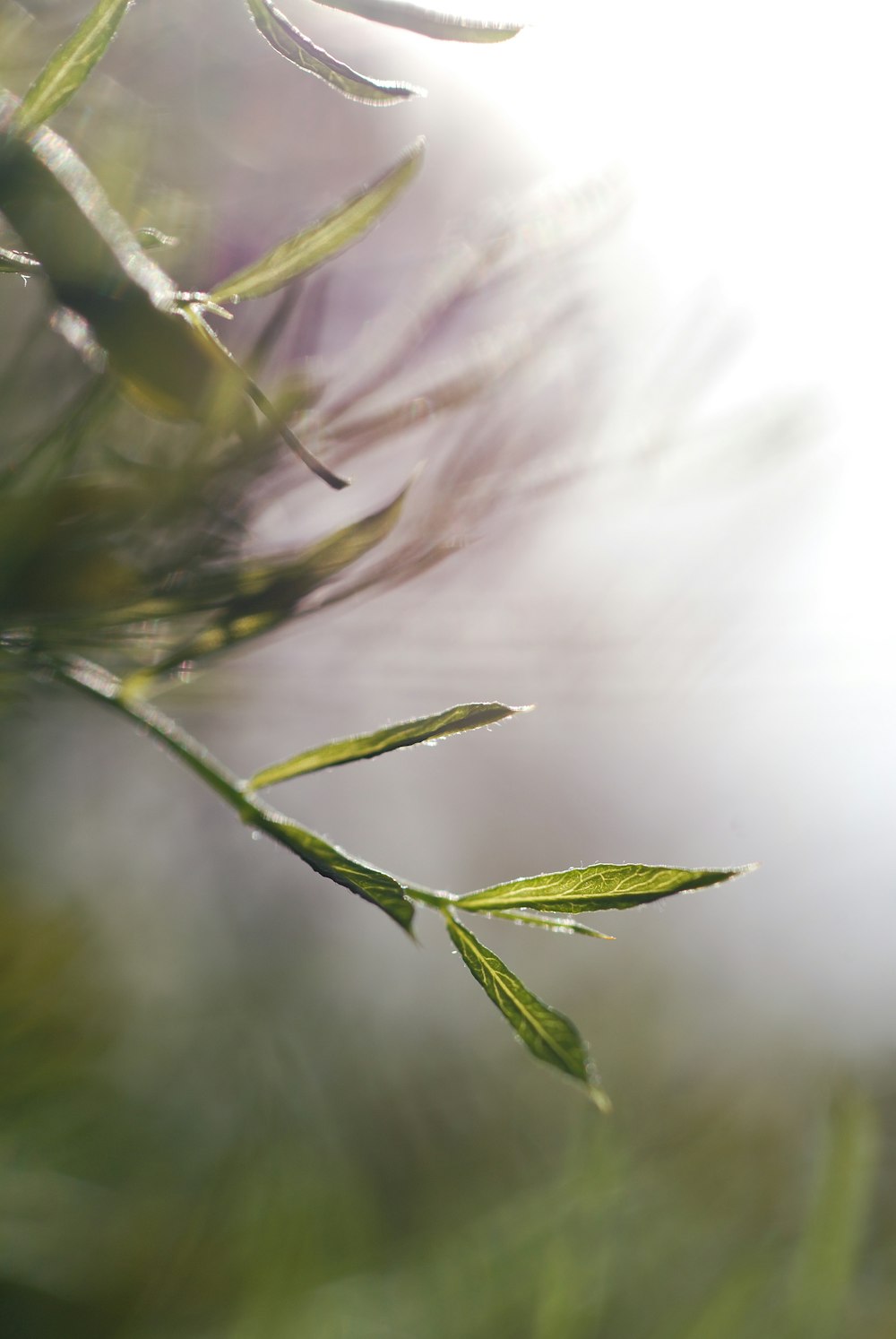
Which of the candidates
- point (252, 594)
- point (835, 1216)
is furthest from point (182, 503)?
point (835, 1216)

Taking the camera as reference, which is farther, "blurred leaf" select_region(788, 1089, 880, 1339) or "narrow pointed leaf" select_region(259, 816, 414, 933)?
"blurred leaf" select_region(788, 1089, 880, 1339)

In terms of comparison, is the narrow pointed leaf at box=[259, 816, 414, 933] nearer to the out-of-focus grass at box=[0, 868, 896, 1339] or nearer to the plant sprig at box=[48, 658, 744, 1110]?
the plant sprig at box=[48, 658, 744, 1110]

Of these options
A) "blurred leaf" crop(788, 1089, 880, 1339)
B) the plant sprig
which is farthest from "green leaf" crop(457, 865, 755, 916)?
"blurred leaf" crop(788, 1089, 880, 1339)

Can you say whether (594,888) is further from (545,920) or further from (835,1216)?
(835,1216)

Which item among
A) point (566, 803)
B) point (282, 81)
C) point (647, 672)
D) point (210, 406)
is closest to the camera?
point (210, 406)

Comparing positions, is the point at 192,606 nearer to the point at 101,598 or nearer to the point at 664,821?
the point at 101,598

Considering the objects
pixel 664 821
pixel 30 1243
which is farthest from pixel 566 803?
pixel 30 1243

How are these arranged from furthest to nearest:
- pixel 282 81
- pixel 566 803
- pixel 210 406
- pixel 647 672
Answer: pixel 566 803 < pixel 647 672 < pixel 282 81 < pixel 210 406
